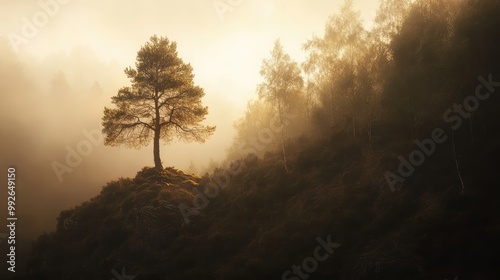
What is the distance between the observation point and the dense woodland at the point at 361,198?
57.5 feet

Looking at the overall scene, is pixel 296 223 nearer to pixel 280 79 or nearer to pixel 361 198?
pixel 361 198

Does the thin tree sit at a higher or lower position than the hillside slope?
higher

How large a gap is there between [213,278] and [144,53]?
69.1ft

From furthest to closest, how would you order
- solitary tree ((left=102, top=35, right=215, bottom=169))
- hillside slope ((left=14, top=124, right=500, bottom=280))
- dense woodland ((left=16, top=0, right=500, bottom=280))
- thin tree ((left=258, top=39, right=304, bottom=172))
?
1. thin tree ((left=258, top=39, right=304, bottom=172))
2. solitary tree ((left=102, top=35, right=215, bottom=169))
3. dense woodland ((left=16, top=0, right=500, bottom=280))
4. hillside slope ((left=14, top=124, right=500, bottom=280))

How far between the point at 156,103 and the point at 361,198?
66.3ft

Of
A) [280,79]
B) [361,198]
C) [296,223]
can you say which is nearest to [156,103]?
[280,79]

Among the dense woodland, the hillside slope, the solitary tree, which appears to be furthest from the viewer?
the solitary tree

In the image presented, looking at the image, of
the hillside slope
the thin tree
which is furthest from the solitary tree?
the thin tree

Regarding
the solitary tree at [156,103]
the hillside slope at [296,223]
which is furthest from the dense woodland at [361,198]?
the solitary tree at [156,103]

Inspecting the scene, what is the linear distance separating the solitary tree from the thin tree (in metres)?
7.83

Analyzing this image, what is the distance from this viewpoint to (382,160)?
2622 centimetres

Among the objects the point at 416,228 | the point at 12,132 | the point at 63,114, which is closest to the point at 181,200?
the point at 416,228

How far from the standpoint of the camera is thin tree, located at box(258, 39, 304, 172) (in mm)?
37562

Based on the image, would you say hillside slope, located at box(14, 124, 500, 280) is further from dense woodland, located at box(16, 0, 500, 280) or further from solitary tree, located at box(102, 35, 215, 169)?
solitary tree, located at box(102, 35, 215, 169)
